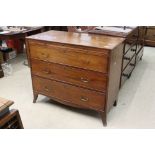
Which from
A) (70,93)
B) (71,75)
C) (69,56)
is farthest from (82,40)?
(70,93)

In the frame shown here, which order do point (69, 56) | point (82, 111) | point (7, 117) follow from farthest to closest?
1. point (82, 111)
2. point (69, 56)
3. point (7, 117)

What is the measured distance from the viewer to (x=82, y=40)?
1820mm

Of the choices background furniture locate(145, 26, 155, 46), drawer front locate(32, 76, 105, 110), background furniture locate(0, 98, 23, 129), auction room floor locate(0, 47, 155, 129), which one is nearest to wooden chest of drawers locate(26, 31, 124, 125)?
drawer front locate(32, 76, 105, 110)

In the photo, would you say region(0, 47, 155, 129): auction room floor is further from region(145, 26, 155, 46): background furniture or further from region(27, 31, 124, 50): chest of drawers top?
region(145, 26, 155, 46): background furniture

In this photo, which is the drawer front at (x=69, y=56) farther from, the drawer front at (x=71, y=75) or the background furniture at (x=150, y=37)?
the background furniture at (x=150, y=37)

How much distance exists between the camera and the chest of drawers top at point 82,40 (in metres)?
1.68

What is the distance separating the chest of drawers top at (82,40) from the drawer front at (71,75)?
245mm

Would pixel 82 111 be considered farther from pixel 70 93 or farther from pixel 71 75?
pixel 71 75

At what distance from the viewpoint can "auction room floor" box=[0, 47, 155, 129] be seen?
1999 millimetres

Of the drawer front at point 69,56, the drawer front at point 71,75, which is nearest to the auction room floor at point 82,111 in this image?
the drawer front at point 71,75

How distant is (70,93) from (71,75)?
0.21 meters

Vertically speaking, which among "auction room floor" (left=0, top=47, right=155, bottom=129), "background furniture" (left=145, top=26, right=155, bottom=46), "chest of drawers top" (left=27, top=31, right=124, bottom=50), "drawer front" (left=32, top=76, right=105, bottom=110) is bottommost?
"auction room floor" (left=0, top=47, right=155, bottom=129)
